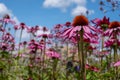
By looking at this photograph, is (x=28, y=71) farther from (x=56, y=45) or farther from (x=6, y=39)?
(x=56, y=45)

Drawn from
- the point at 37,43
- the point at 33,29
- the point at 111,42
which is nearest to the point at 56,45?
the point at 33,29

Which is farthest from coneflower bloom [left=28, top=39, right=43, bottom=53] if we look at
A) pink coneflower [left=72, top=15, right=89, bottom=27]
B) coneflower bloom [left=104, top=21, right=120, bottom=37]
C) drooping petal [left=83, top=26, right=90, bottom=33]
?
drooping petal [left=83, top=26, right=90, bottom=33]

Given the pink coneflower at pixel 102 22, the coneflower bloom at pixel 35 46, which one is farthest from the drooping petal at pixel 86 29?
the coneflower bloom at pixel 35 46

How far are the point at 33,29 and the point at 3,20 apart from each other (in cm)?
166

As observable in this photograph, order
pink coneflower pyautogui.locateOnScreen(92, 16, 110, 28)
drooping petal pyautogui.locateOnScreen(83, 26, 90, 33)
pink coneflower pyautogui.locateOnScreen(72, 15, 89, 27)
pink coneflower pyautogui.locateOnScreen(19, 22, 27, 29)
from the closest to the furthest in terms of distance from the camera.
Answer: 1. drooping petal pyautogui.locateOnScreen(83, 26, 90, 33)
2. pink coneflower pyautogui.locateOnScreen(72, 15, 89, 27)
3. pink coneflower pyautogui.locateOnScreen(92, 16, 110, 28)
4. pink coneflower pyautogui.locateOnScreen(19, 22, 27, 29)

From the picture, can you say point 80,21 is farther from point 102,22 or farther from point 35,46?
point 35,46

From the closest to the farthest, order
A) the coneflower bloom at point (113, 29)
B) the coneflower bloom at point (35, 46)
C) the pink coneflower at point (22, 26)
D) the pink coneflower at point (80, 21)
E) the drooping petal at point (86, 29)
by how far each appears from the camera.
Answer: the drooping petal at point (86, 29) → the pink coneflower at point (80, 21) → the coneflower bloom at point (113, 29) → the coneflower bloom at point (35, 46) → the pink coneflower at point (22, 26)

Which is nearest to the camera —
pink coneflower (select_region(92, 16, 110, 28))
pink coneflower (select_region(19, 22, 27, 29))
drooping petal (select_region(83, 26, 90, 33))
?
drooping petal (select_region(83, 26, 90, 33))

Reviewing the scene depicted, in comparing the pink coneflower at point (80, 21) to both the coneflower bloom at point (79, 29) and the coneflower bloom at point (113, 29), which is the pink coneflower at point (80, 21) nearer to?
the coneflower bloom at point (79, 29)

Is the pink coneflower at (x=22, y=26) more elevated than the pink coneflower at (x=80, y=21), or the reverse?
the pink coneflower at (x=22, y=26)

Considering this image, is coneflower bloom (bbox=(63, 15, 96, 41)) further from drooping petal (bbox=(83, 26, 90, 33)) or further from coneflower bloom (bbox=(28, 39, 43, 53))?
coneflower bloom (bbox=(28, 39, 43, 53))

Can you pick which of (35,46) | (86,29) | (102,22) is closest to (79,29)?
(86,29)

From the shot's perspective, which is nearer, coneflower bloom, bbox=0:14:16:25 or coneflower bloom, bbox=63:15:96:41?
coneflower bloom, bbox=63:15:96:41

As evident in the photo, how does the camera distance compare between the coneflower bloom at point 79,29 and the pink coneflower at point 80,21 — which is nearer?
the coneflower bloom at point 79,29
